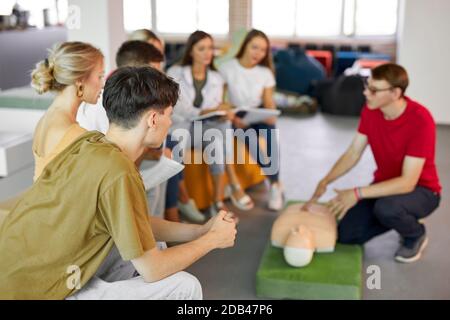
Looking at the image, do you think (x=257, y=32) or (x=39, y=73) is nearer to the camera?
(x=39, y=73)

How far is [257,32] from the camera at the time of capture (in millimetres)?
4383

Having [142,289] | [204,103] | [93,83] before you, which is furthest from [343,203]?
[142,289]

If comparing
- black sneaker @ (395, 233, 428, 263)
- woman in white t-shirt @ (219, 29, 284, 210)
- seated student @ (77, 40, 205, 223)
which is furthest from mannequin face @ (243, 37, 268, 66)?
black sneaker @ (395, 233, 428, 263)

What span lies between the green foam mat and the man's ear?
149 cm

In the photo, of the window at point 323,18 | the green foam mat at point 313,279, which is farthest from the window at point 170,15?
the green foam mat at point 313,279

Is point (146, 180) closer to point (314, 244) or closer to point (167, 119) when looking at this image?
point (167, 119)

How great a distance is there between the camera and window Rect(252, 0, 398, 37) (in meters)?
10.7

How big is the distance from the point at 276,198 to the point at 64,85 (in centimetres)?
232

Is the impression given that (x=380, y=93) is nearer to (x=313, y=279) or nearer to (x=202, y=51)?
(x=313, y=279)

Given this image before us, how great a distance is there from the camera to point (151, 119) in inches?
71.1

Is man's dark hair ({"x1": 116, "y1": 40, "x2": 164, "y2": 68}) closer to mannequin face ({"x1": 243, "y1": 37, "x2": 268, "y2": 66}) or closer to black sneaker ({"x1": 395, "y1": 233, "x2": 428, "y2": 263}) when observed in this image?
mannequin face ({"x1": 243, "y1": 37, "x2": 268, "y2": 66})

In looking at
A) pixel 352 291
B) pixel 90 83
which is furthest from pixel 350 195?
pixel 90 83

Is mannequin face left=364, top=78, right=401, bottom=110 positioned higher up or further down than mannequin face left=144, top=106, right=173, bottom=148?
further down
